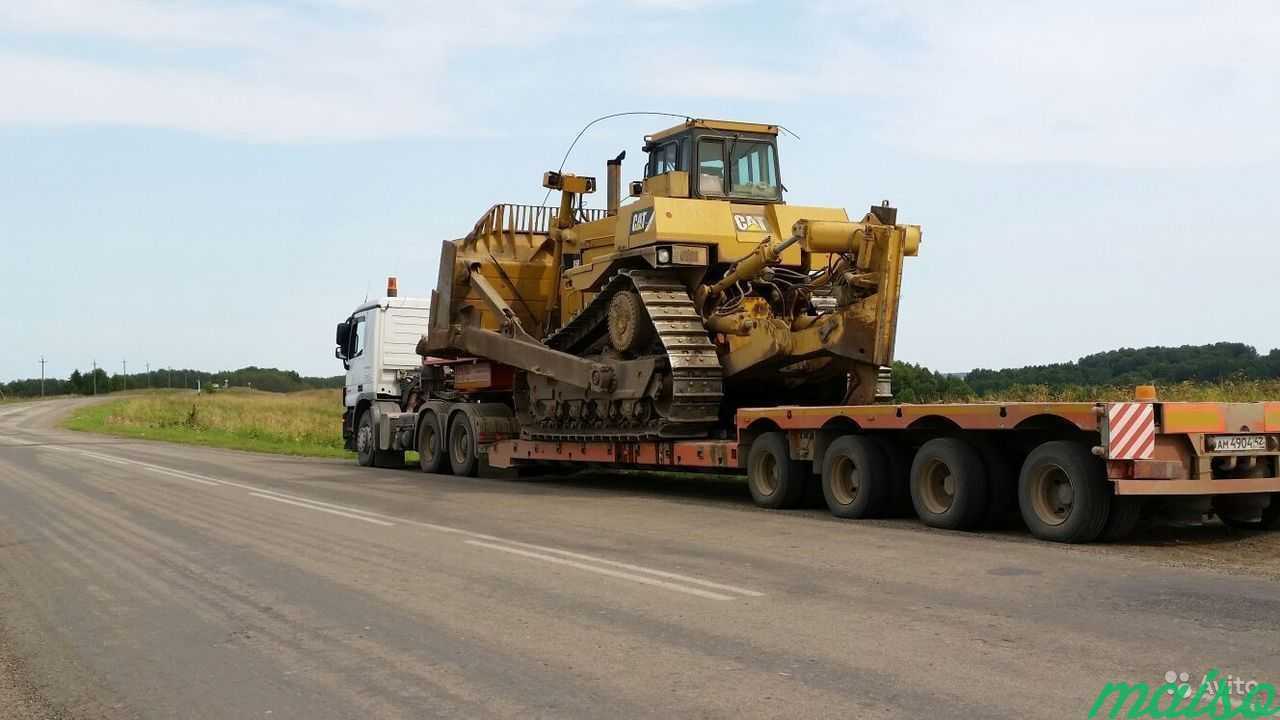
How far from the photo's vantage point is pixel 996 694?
520cm

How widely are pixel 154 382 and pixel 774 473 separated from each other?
17050 centimetres

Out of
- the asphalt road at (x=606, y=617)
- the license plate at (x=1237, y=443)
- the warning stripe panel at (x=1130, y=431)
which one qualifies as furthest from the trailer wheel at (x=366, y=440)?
the license plate at (x=1237, y=443)

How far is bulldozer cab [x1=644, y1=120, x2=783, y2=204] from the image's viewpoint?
16516 mm

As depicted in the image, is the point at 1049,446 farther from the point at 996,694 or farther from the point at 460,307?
the point at 460,307

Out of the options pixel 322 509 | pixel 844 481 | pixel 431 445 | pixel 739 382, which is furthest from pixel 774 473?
pixel 431 445

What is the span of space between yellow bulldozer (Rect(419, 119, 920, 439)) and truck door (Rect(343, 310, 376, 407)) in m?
6.00

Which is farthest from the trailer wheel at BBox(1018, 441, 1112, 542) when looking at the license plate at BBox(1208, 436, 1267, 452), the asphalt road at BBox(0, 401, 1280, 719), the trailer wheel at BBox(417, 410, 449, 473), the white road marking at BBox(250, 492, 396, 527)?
the trailer wheel at BBox(417, 410, 449, 473)

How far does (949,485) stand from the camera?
37.5ft

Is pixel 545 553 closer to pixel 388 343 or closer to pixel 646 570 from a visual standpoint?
pixel 646 570

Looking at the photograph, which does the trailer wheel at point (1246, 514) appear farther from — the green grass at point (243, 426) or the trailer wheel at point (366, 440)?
the green grass at point (243, 426)

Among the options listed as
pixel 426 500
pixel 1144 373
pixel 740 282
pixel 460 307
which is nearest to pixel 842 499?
pixel 740 282

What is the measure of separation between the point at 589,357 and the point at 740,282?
3221mm

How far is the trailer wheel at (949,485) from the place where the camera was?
11.0m

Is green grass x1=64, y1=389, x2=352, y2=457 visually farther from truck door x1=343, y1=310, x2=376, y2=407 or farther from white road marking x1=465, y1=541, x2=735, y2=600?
white road marking x1=465, y1=541, x2=735, y2=600
